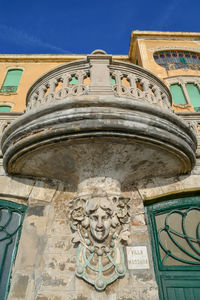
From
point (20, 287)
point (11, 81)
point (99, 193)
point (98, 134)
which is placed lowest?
point (20, 287)

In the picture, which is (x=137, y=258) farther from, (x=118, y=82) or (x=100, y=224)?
(x=118, y=82)

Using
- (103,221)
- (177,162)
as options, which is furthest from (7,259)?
(177,162)

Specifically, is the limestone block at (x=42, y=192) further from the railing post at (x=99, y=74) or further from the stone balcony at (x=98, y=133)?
the railing post at (x=99, y=74)

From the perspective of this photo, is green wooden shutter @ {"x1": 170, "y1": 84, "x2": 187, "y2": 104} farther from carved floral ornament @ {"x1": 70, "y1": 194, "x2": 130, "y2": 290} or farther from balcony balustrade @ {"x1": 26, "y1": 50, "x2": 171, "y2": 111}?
carved floral ornament @ {"x1": 70, "y1": 194, "x2": 130, "y2": 290}

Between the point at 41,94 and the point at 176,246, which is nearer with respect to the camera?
the point at 176,246

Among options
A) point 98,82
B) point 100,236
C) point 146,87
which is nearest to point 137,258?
point 100,236

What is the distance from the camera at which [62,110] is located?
2.56 meters

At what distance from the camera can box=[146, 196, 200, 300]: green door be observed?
2.71 meters

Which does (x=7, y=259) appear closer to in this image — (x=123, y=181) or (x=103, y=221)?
(x=103, y=221)

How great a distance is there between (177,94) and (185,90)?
392mm

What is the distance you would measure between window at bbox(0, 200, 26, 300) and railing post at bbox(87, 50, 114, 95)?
2.14 meters

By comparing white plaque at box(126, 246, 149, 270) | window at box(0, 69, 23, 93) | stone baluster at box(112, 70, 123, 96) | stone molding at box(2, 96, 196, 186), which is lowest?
white plaque at box(126, 246, 149, 270)

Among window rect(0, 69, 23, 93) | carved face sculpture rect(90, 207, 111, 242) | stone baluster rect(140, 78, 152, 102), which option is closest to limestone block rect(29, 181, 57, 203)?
carved face sculpture rect(90, 207, 111, 242)

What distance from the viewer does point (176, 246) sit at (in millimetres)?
3080
